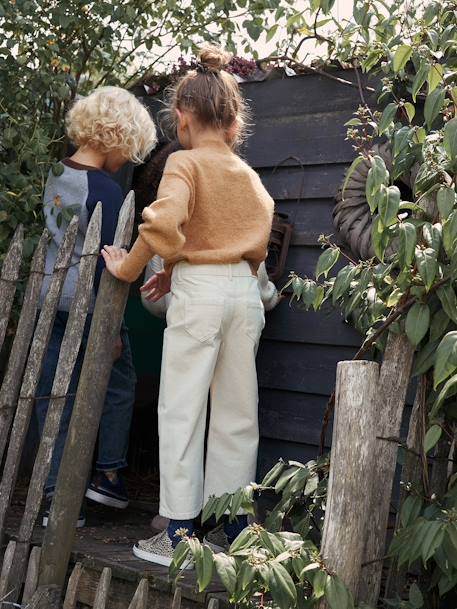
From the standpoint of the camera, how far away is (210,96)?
3660mm

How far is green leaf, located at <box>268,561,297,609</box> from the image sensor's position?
2605 millimetres

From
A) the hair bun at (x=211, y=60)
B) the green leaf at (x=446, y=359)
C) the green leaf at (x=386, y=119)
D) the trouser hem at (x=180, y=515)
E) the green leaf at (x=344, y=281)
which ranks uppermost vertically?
the hair bun at (x=211, y=60)

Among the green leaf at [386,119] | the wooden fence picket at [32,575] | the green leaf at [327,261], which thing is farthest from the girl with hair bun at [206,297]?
the green leaf at [386,119]

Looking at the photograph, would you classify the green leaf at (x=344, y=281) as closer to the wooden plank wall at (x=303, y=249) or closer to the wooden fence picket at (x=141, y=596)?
the wooden fence picket at (x=141, y=596)

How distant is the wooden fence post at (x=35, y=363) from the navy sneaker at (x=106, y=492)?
59cm

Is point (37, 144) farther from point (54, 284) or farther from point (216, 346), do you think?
point (216, 346)

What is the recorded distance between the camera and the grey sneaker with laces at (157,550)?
3553 mm

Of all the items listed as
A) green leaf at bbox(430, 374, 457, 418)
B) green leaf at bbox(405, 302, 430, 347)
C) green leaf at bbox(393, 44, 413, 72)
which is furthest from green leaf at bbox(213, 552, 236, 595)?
green leaf at bbox(393, 44, 413, 72)

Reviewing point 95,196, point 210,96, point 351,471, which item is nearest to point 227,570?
point 351,471

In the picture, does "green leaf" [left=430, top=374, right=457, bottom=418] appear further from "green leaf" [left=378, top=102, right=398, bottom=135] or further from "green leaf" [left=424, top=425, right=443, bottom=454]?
"green leaf" [left=378, top=102, right=398, bottom=135]

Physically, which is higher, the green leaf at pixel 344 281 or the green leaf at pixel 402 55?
the green leaf at pixel 402 55

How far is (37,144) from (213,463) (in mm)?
1508

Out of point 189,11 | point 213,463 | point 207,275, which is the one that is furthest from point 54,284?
point 189,11

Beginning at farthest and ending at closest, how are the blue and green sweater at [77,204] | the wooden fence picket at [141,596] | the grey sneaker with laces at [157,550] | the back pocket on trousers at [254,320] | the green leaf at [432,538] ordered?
the blue and green sweater at [77,204] → the back pocket on trousers at [254,320] → the grey sneaker with laces at [157,550] → the wooden fence picket at [141,596] → the green leaf at [432,538]
